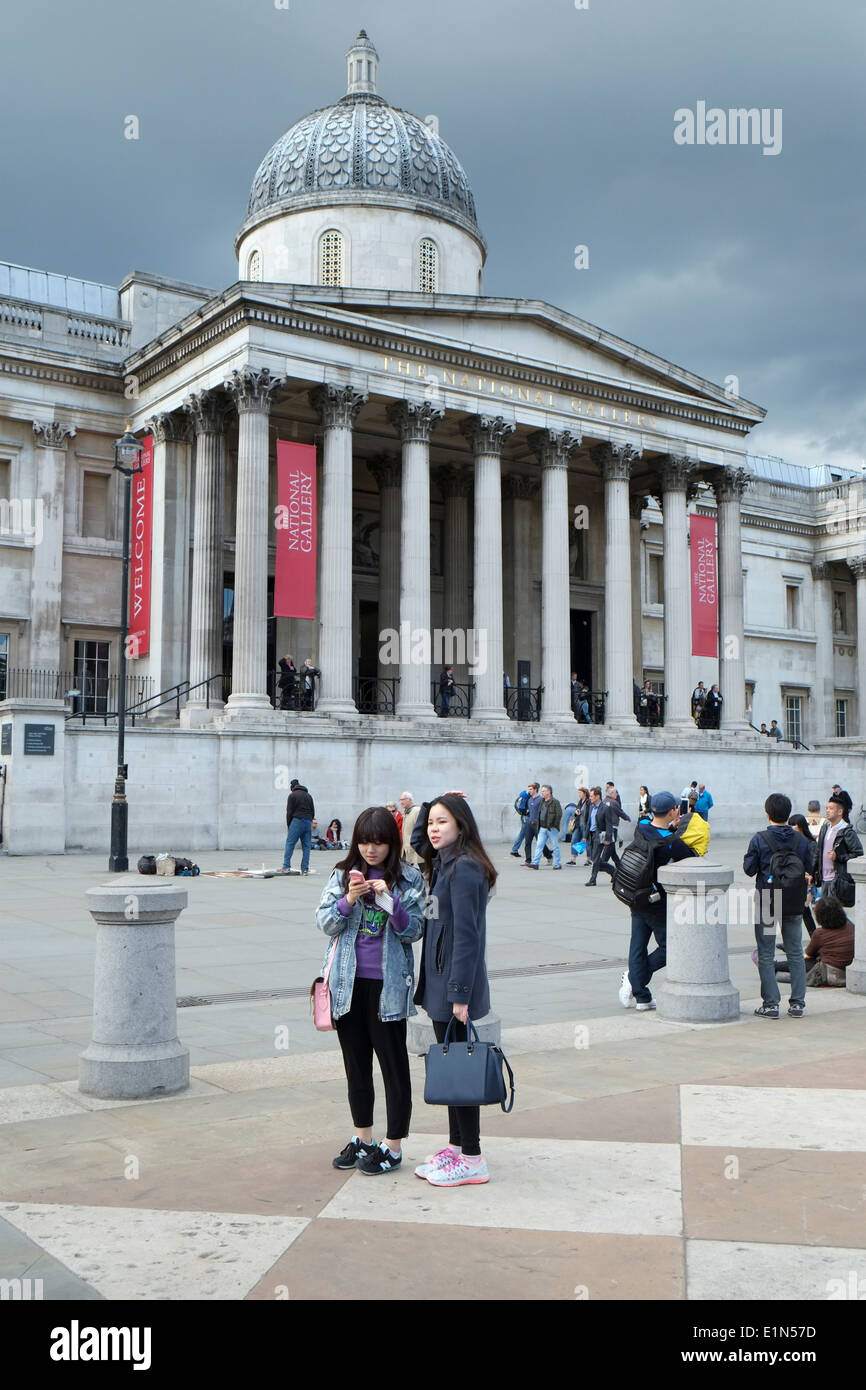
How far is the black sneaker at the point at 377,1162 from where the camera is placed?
20.6 feet

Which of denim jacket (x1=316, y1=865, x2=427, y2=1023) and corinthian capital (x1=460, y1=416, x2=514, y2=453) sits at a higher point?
corinthian capital (x1=460, y1=416, x2=514, y2=453)

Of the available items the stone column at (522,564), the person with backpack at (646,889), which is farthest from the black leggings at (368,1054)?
the stone column at (522,564)

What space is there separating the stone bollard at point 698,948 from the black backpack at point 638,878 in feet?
1.17

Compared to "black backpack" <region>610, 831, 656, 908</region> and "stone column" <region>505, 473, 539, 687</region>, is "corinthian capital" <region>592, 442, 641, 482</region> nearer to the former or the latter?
"stone column" <region>505, 473, 539, 687</region>

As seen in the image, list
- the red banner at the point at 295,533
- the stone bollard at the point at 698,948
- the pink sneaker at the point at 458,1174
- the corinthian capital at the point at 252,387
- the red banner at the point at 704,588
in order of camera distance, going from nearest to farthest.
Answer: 1. the pink sneaker at the point at 458,1174
2. the stone bollard at the point at 698,948
3. the corinthian capital at the point at 252,387
4. the red banner at the point at 295,533
5. the red banner at the point at 704,588

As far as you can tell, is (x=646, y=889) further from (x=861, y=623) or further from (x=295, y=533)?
(x=861, y=623)

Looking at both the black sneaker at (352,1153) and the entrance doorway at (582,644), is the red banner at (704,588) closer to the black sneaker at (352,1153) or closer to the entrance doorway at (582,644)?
the entrance doorway at (582,644)

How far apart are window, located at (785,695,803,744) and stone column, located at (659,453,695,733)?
19.9 meters

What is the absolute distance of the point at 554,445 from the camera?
3838 centimetres

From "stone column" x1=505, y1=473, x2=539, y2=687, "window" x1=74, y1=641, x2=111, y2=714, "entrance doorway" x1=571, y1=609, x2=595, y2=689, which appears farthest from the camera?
"entrance doorway" x1=571, y1=609, x2=595, y2=689

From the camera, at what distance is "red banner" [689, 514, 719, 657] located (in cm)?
4138

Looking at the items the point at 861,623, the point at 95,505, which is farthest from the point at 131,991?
the point at 861,623

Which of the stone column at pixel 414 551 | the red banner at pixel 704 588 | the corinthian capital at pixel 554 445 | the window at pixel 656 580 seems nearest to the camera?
the stone column at pixel 414 551

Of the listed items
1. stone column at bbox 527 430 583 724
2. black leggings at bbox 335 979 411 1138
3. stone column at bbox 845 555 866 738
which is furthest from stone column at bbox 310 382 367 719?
stone column at bbox 845 555 866 738
